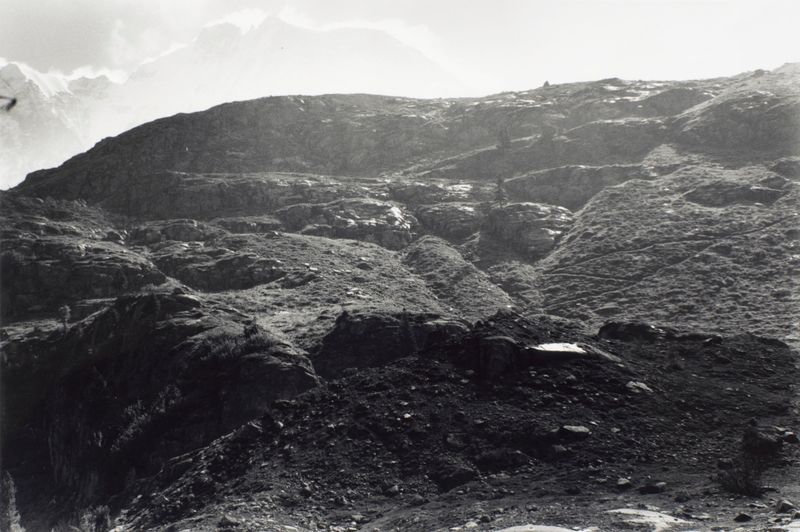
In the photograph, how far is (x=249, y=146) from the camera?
69438 millimetres

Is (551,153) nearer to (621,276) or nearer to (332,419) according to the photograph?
(621,276)

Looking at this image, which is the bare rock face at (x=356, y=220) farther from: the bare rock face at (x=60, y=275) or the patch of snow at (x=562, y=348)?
the patch of snow at (x=562, y=348)

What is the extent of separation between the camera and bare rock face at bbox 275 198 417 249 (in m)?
53.4

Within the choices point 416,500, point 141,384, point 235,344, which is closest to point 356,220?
point 235,344

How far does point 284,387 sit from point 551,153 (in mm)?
43205

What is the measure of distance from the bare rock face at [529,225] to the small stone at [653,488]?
35.4 meters

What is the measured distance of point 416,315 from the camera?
3306 centimetres

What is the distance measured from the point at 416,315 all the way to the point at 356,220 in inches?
903

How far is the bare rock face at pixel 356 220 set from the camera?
5338 centimetres

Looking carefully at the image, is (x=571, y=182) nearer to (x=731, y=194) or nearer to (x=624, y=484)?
(x=731, y=194)

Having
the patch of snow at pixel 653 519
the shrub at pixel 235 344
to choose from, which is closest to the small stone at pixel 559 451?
the patch of snow at pixel 653 519

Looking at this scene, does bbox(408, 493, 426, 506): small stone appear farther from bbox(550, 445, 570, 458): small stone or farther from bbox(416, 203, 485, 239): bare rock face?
bbox(416, 203, 485, 239): bare rock face

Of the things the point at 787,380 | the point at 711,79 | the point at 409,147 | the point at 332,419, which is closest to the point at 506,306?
the point at 787,380

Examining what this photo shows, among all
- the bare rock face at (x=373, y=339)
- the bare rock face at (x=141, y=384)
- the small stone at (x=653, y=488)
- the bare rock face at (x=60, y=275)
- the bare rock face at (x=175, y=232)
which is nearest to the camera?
the small stone at (x=653, y=488)
